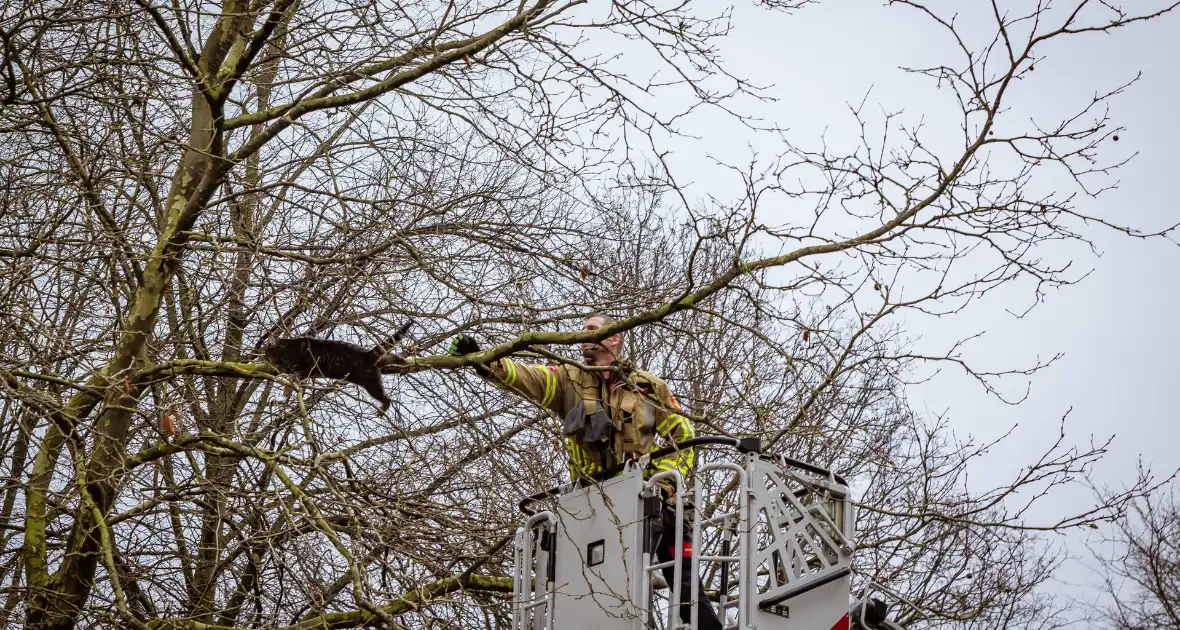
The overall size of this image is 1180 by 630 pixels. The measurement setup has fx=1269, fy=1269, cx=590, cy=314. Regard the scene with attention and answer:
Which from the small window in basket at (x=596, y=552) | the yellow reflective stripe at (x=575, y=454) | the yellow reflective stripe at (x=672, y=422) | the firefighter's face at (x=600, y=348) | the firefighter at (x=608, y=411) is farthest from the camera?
the firefighter's face at (x=600, y=348)

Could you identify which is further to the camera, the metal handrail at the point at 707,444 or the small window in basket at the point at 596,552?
the small window in basket at the point at 596,552

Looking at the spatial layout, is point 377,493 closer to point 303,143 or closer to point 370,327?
point 370,327

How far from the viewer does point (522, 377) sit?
6613 millimetres

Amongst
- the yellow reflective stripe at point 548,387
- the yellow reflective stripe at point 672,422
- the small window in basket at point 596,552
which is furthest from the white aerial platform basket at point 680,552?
the yellow reflective stripe at point 548,387

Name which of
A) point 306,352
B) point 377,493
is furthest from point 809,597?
point 306,352

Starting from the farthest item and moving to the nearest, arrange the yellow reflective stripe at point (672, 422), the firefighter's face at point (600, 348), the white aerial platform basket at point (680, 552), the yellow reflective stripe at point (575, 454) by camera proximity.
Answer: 1. the firefighter's face at point (600, 348)
2. the yellow reflective stripe at point (575, 454)
3. the yellow reflective stripe at point (672, 422)
4. the white aerial platform basket at point (680, 552)

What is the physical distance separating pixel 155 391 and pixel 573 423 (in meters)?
2.76

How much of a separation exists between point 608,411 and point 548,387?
34 cm

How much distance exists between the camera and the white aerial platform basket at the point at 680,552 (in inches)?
217

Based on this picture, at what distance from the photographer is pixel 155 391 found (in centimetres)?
747

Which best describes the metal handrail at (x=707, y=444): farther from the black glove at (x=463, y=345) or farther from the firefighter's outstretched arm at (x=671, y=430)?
the black glove at (x=463, y=345)

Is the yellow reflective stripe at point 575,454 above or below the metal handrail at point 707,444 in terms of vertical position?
above

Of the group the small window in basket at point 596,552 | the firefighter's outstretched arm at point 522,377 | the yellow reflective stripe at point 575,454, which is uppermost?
the firefighter's outstretched arm at point 522,377

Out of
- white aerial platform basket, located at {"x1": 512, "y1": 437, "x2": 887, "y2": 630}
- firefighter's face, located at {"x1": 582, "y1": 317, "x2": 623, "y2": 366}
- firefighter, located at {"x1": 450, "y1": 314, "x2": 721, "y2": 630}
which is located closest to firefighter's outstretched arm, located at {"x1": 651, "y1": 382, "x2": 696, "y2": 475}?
firefighter, located at {"x1": 450, "y1": 314, "x2": 721, "y2": 630}
